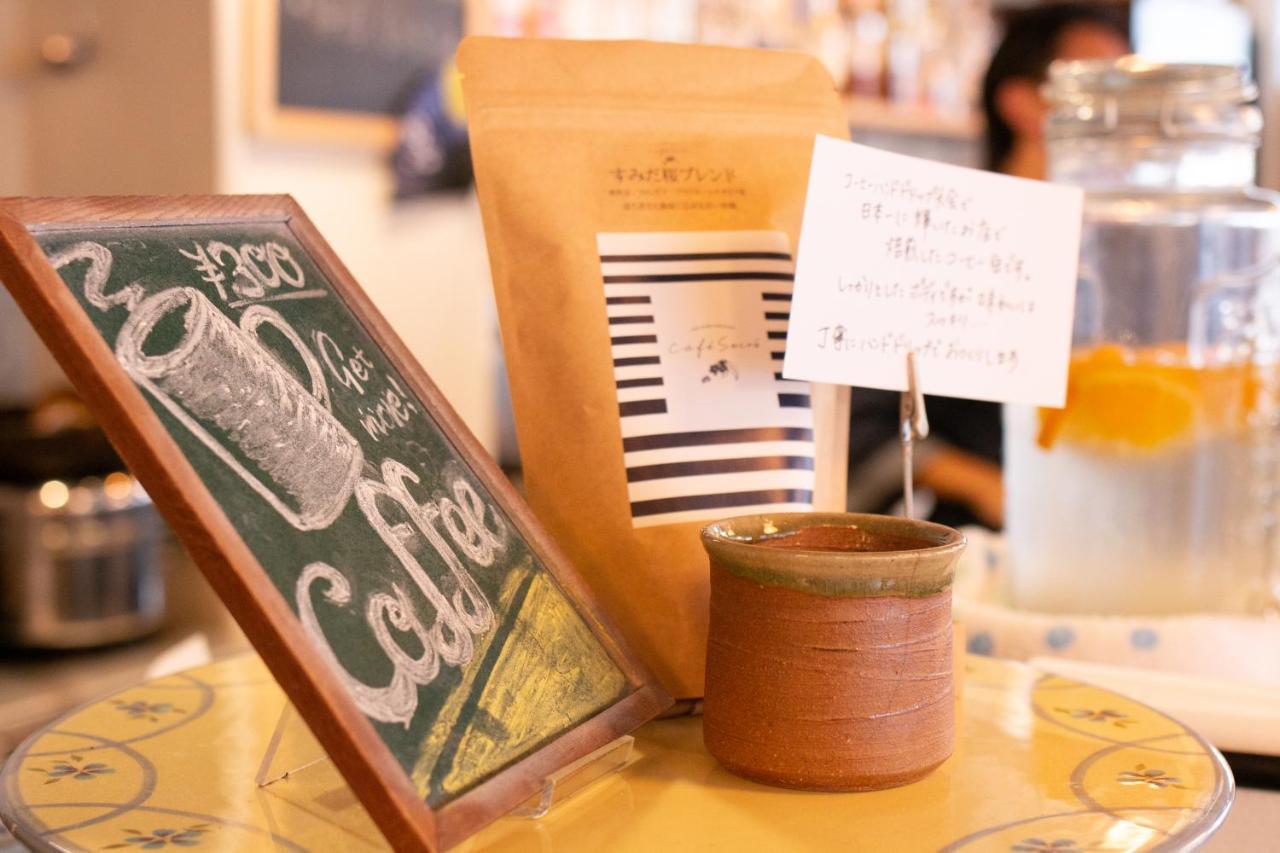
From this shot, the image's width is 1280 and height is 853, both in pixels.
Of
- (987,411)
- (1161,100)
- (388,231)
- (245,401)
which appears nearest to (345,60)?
(388,231)

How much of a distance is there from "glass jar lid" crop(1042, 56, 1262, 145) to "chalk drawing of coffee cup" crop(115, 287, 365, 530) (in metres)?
0.70

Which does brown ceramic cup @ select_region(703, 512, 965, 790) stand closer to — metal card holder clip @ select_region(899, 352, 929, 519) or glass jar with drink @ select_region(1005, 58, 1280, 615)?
metal card holder clip @ select_region(899, 352, 929, 519)

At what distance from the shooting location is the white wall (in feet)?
6.41

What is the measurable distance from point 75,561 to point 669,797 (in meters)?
1.34

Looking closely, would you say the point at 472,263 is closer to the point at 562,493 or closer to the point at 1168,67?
the point at 1168,67

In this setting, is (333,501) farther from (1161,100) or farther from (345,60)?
(345,60)

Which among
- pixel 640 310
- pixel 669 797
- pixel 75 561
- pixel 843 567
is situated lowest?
pixel 75 561

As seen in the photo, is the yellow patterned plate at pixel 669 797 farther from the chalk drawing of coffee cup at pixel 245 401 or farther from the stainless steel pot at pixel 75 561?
the stainless steel pot at pixel 75 561

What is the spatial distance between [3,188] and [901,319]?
1.85m

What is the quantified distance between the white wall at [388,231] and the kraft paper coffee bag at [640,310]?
141 centimetres

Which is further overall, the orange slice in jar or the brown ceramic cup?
the orange slice in jar

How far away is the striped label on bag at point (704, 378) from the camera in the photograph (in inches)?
26.0

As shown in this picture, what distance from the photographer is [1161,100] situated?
3.18 ft

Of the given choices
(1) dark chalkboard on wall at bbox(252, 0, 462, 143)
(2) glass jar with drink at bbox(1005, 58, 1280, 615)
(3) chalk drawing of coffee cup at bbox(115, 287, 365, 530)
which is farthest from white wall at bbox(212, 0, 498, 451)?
(3) chalk drawing of coffee cup at bbox(115, 287, 365, 530)
